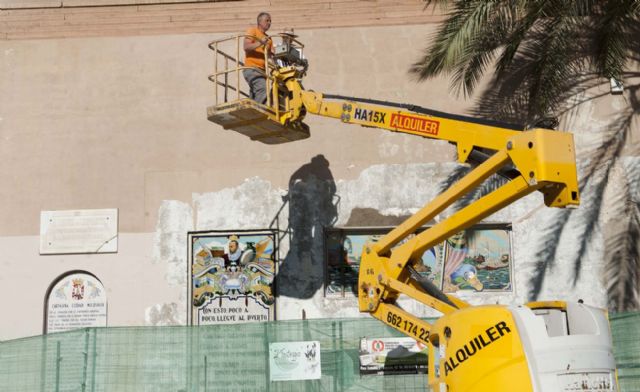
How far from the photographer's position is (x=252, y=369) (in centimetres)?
1412

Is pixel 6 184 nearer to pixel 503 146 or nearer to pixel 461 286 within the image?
pixel 461 286

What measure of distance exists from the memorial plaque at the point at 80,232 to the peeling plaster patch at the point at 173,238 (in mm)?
967

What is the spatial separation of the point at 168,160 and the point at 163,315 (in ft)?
11.0

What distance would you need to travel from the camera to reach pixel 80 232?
18.6 meters

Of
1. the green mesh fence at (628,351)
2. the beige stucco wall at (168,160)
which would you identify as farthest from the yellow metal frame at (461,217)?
the beige stucco wall at (168,160)

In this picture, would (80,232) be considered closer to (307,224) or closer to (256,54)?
(307,224)

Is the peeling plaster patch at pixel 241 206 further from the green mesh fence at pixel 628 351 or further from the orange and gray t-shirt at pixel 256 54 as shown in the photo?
the green mesh fence at pixel 628 351

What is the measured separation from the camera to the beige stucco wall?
1831cm

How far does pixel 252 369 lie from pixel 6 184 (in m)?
8.21

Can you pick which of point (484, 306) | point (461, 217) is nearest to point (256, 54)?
point (461, 217)

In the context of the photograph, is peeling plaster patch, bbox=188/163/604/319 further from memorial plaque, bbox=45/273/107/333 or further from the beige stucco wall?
memorial plaque, bbox=45/273/107/333

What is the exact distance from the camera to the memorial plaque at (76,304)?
60.8ft

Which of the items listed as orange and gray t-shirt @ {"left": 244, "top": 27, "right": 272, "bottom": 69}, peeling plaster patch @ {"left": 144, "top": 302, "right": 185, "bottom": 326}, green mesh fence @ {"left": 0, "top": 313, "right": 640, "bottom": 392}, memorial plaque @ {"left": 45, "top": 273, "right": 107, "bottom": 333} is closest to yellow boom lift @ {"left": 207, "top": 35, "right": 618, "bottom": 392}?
orange and gray t-shirt @ {"left": 244, "top": 27, "right": 272, "bottom": 69}

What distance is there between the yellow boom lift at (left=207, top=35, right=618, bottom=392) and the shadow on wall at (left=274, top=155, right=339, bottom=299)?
462 centimetres
